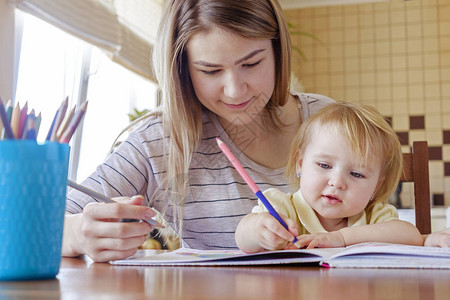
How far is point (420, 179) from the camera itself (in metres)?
1.48

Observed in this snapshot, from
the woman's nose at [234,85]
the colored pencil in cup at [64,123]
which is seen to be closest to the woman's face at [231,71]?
the woman's nose at [234,85]

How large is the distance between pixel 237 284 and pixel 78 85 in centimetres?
272

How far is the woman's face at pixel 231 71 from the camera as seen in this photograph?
129 cm

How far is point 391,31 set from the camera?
4.80 meters

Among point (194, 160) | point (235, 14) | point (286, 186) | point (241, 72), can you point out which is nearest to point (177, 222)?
point (194, 160)

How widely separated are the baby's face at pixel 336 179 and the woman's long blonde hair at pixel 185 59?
0.34 meters

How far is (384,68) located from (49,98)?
3073mm

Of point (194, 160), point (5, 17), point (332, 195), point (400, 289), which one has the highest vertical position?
point (5, 17)

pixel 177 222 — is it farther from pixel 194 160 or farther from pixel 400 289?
pixel 400 289

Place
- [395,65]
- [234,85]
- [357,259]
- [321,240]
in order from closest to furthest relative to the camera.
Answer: [357,259] < [321,240] < [234,85] < [395,65]

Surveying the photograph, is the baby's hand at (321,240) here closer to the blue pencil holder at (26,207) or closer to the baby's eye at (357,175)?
the baby's eye at (357,175)

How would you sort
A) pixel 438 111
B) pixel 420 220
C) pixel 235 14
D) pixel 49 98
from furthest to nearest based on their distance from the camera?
pixel 438 111 → pixel 49 98 → pixel 420 220 → pixel 235 14

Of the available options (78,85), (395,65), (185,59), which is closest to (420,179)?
(185,59)

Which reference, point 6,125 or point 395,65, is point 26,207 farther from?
point 395,65
